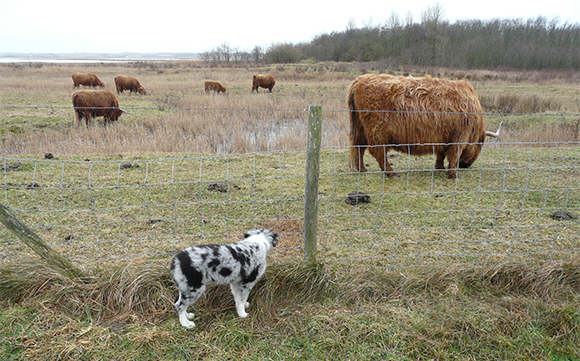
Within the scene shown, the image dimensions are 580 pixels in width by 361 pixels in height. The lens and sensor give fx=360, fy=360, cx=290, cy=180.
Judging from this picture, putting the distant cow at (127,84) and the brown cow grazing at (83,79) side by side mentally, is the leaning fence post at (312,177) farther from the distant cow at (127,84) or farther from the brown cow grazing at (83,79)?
the brown cow grazing at (83,79)

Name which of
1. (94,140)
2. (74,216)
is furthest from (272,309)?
(94,140)

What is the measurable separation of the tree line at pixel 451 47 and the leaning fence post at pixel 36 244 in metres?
43.0

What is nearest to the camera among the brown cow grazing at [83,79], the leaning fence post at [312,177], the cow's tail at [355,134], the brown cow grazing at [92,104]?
the leaning fence post at [312,177]

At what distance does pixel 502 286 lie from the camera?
11.1 feet

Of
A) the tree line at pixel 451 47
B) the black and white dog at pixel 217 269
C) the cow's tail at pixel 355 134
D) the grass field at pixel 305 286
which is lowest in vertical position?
the grass field at pixel 305 286

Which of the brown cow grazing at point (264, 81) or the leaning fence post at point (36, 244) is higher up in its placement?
the brown cow grazing at point (264, 81)

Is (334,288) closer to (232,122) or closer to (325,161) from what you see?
(325,161)

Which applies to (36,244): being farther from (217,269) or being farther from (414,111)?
(414,111)

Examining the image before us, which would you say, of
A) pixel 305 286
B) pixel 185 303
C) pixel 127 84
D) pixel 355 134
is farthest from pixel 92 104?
pixel 305 286

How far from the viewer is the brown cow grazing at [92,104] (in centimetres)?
1285

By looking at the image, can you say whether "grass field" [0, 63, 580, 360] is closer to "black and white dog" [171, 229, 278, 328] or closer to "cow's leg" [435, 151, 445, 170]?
"black and white dog" [171, 229, 278, 328]

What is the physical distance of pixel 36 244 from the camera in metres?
2.97

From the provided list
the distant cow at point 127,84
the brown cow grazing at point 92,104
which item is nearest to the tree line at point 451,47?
the distant cow at point 127,84

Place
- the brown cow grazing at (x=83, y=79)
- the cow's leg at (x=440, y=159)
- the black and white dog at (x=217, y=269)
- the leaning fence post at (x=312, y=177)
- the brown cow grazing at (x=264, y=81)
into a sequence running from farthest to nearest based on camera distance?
the brown cow grazing at (x=83, y=79)
the brown cow grazing at (x=264, y=81)
the cow's leg at (x=440, y=159)
the leaning fence post at (x=312, y=177)
the black and white dog at (x=217, y=269)
